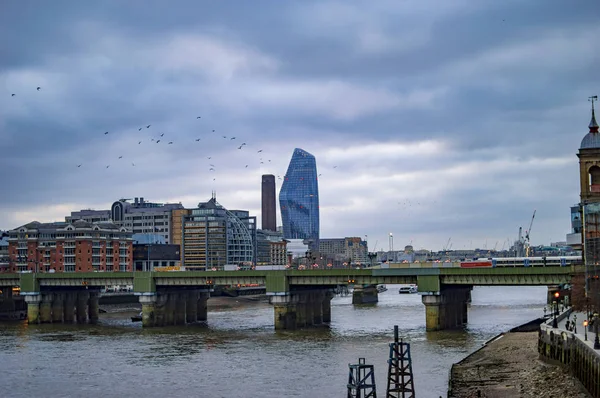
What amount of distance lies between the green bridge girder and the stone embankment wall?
28212 mm

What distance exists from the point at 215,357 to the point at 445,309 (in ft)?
141

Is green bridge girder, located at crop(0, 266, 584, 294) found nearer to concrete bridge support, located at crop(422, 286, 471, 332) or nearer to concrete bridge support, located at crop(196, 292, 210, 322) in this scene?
concrete bridge support, located at crop(422, 286, 471, 332)

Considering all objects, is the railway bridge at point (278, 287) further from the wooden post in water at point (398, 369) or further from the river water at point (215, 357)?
the wooden post in water at point (398, 369)

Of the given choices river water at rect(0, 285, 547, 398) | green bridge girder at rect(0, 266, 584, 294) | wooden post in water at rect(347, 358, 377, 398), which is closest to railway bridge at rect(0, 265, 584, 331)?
green bridge girder at rect(0, 266, 584, 294)

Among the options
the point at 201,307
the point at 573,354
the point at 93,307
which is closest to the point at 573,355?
the point at 573,354

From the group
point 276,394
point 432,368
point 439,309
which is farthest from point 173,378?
point 439,309

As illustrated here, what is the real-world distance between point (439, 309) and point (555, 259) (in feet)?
146

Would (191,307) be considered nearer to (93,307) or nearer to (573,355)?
(93,307)

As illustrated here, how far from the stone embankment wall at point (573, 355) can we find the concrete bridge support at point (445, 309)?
31.6m

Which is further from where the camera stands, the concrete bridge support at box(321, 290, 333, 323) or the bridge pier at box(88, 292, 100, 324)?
the bridge pier at box(88, 292, 100, 324)

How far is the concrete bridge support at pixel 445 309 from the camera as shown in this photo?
129 metres

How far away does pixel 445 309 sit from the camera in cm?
13275

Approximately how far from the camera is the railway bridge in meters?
128

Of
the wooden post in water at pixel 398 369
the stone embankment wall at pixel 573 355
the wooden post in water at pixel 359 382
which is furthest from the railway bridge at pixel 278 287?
the wooden post in water at pixel 359 382
